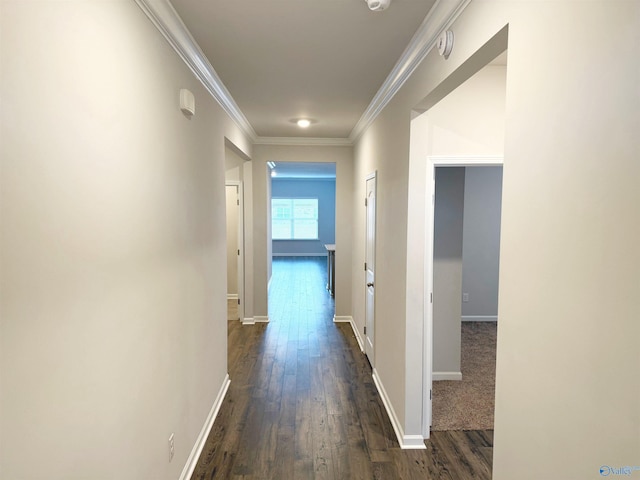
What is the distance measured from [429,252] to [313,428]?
5.16ft


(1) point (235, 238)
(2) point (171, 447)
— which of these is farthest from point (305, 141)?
(2) point (171, 447)

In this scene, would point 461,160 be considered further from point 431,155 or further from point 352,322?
point 352,322

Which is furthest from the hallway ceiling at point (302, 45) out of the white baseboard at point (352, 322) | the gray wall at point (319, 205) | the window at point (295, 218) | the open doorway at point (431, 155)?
the window at point (295, 218)

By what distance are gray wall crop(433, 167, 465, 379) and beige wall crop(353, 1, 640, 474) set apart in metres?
2.11

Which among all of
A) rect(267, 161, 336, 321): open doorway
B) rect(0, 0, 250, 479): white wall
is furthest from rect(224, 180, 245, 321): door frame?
rect(267, 161, 336, 321): open doorway

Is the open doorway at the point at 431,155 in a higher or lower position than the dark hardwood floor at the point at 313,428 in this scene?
higher

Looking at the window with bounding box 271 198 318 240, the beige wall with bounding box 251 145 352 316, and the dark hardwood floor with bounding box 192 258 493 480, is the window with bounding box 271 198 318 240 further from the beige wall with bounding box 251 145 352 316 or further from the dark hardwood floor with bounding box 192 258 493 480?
the dark hardwood floor with bounding box 192 258 493 480

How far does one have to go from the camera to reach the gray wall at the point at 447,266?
140 inches

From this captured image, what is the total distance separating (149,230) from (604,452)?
168 cm

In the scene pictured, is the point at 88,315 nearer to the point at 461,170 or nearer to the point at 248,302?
the point at 461,170

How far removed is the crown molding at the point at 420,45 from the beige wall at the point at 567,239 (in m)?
0.21

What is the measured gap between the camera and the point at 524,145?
1171 millimetres

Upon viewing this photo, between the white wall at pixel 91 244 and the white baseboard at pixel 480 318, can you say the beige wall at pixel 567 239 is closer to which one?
the white wall at pixel 91 244

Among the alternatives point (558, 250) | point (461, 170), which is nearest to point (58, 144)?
point (558, 250)
